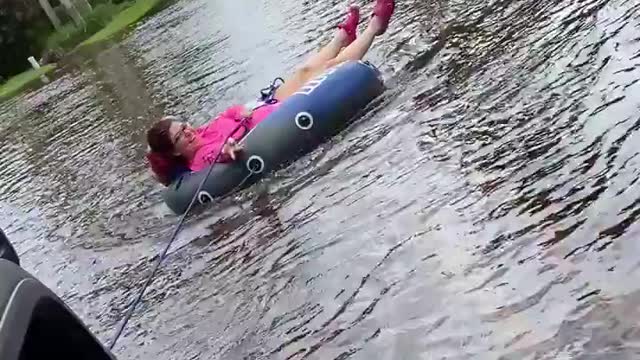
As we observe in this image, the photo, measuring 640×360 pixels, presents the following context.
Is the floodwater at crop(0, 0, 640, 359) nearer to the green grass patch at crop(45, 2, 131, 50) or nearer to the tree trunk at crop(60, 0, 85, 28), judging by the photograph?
the green grass patch at crop(45, 2, 131, 50)

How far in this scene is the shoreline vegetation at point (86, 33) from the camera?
36.5m

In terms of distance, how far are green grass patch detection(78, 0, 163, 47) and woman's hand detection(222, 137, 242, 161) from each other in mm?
27741

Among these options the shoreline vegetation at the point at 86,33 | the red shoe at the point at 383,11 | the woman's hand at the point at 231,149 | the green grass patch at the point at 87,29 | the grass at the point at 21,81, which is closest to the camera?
the woman's hand at the point at 231,149

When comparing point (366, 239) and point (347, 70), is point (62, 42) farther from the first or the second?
point (366, 239)

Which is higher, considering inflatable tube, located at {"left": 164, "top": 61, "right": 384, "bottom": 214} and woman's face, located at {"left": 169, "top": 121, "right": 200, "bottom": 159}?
woman's face, located at {"left": 169, "top": 121, "right": 200, "bottom": 159}

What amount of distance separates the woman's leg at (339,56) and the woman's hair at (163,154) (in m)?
1.48

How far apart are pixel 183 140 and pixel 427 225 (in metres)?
4.11

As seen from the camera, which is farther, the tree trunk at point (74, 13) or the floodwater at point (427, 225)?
the tree trunk at point (74, 13)

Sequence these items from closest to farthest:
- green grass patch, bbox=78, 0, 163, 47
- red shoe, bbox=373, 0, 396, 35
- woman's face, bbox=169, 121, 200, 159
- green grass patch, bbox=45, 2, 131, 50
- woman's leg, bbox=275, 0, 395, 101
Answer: woman's face, bbox=169, 121, 200, 159, woman's leg, bbox=275, 0, 395, 101, red shoe, bbox=373, 0, 396, 35, green grass patch, bbox=78, 0, 163, 47, green grass patch, bbox=45, 2, 131, 50

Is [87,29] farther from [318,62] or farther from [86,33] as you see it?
[318,62]

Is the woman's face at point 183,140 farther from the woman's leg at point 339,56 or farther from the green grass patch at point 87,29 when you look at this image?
the green grass patch at point 87,29

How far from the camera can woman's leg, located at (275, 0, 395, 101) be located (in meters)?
10.8

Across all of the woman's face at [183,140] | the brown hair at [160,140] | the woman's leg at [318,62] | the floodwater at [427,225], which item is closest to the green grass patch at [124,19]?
the floodwater at [427,225]

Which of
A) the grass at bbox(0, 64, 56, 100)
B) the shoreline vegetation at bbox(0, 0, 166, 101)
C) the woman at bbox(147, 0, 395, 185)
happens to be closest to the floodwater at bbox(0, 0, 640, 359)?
the woman at bbox(147, 0, 395, 185)
